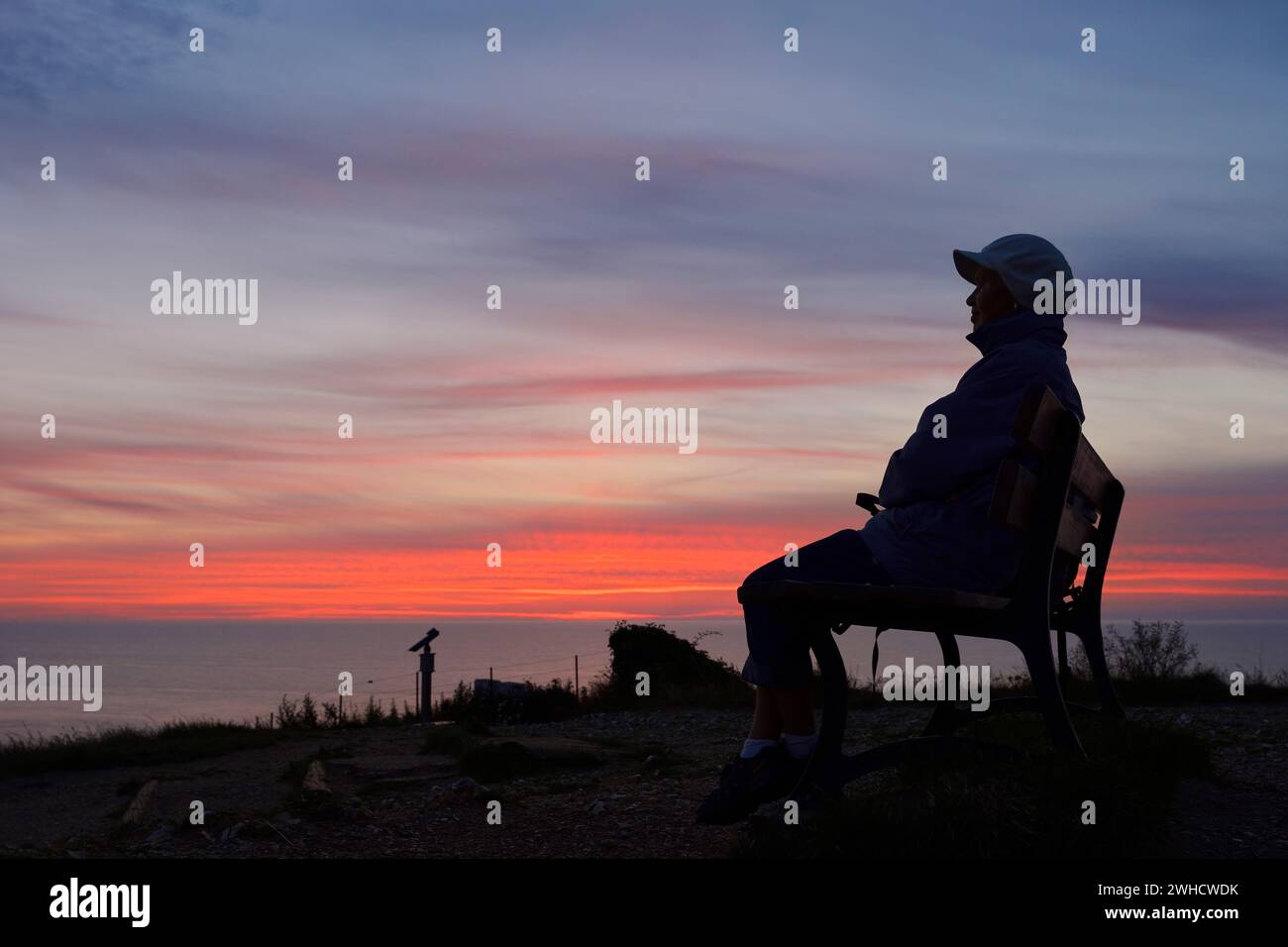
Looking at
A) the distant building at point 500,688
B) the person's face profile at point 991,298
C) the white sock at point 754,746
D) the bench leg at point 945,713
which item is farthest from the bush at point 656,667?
the person's face profile at point 991,298

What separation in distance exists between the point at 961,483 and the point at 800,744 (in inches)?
43.7

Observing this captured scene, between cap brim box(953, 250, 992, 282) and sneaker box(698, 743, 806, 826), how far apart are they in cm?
201

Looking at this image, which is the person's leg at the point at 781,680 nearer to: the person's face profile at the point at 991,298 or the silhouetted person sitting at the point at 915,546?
the silhouetted person sitting at the point at 915,546

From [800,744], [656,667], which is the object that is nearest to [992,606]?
[800,744]

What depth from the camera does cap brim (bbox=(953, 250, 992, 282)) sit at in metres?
4.46

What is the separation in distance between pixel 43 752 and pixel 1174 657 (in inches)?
492

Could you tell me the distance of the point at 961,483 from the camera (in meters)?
4.08

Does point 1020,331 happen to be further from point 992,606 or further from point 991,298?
point 992,606

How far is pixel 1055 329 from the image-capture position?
14.4 ft

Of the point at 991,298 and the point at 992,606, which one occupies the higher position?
the point at 991,298

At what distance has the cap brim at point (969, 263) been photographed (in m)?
4.46

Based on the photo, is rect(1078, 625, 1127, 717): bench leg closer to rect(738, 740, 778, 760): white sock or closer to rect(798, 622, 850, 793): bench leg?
rect(798, 622, 850, 793): bench leg

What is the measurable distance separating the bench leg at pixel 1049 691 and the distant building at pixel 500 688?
12.6 m
